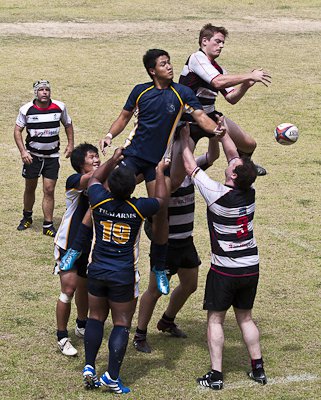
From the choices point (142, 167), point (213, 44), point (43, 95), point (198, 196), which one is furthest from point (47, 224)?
point (213, 44)

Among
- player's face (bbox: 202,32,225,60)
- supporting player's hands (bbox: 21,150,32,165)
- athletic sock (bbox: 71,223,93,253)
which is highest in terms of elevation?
player's face (bbox: 202,32,225,60)

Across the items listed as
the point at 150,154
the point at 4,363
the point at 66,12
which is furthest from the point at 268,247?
the point at 66,12

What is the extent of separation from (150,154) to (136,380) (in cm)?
244

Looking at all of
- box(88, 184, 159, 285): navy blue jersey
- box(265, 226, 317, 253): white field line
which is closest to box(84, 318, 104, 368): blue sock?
box(88, 184, 159, 285): navy blue jersey

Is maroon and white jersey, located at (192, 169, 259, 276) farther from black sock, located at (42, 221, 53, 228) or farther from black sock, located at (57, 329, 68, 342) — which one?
black sock, located at (42, 221, 53, 228)

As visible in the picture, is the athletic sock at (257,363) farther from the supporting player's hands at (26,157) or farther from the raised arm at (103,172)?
the supporting player's hands at (26,157)

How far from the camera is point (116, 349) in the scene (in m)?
9.18

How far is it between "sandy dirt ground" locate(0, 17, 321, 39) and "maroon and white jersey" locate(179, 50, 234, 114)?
19.3 meters

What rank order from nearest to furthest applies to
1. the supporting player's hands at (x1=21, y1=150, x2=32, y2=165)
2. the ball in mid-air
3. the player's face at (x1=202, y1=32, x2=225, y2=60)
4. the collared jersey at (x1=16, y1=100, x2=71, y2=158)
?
the player's face at (x1=202, y1=32, x2=225, y2=60), the ball in mid-air, the supporting player's hands at (x1=21, y1=150, x2=32, y2=165), the collared jersey at (x1=16, y1=100, x2=71, y2=158)

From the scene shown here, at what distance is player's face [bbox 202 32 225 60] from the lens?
11039 millimetres

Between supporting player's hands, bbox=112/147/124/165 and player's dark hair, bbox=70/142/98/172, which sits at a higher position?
supporting player's hands, bbox=112/147/124/165

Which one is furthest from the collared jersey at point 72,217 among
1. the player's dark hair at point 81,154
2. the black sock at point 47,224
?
the black sock at point 47,224

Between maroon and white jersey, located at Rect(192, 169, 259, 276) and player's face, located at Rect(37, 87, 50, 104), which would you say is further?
player's face, located at Rect(37, 87, 50, 104)

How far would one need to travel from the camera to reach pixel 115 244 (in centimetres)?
925
